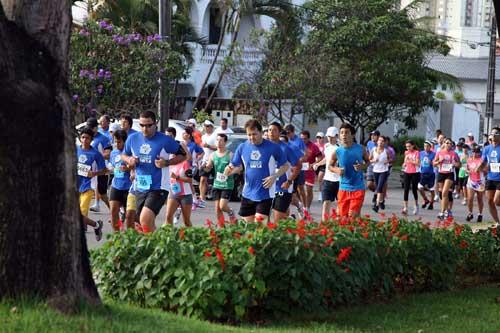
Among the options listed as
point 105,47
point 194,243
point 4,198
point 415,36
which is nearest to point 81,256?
point 4,198

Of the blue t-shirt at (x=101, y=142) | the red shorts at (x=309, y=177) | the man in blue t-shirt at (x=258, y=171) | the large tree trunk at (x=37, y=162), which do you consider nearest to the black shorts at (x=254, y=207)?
the man in blue t-shirt at (x=258, y=171)

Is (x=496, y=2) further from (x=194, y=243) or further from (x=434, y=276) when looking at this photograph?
(x=194, y=243)

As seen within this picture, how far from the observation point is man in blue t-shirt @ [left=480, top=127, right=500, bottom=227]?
17594mm

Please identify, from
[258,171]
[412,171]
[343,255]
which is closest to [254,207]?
[258,171]

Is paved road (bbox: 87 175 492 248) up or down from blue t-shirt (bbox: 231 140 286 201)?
down

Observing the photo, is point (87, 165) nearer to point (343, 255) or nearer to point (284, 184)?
point (284, 184)

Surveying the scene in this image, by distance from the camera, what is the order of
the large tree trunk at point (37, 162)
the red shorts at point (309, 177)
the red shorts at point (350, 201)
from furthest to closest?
the red shorts at point (309, 177), the red shorts at point (350, 201), the large tree trunk at point (37, 162)

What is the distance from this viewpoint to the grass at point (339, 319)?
6012 mm

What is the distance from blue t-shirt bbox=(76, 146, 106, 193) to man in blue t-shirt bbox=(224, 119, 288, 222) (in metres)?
2.70

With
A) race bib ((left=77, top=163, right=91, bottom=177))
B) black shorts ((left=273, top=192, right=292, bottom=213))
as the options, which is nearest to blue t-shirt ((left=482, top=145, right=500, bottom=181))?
black shorts ((left=273, top=192, right=292, bottom=213))

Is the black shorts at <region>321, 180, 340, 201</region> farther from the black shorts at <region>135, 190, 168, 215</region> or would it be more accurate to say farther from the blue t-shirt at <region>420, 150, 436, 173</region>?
the blue t-shirt at <region>420, 150, 436, 173</region>

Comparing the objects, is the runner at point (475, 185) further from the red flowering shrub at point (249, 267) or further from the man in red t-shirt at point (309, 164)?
the red flowering shrub at point (249, 267)

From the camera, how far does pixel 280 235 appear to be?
26.9 ft

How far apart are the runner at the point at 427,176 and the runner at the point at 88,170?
10.5 m
